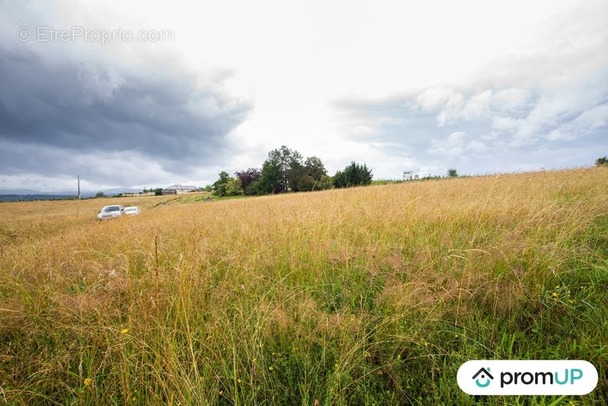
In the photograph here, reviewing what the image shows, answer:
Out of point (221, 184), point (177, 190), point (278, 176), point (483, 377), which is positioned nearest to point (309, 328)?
point (483, 377)

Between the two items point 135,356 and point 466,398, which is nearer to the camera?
point 466,398

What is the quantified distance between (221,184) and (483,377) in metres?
81.4

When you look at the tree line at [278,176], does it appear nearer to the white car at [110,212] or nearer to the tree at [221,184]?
the tree at [221,184]

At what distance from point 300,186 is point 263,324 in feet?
199

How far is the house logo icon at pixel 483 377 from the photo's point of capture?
1.33 m

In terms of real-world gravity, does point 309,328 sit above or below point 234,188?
below

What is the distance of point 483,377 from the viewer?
1388mm

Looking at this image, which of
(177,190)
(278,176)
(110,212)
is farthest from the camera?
(177,190)

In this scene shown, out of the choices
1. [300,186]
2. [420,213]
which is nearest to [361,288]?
[420,213]

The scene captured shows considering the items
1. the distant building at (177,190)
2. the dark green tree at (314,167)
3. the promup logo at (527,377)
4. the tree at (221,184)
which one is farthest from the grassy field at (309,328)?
the distant building at (177,190)

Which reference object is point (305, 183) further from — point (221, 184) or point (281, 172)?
point (221, 184)

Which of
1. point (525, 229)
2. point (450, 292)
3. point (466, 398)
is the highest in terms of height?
point (525, 229)

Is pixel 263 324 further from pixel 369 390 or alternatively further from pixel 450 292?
pixel 450 292

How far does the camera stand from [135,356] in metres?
1.66
